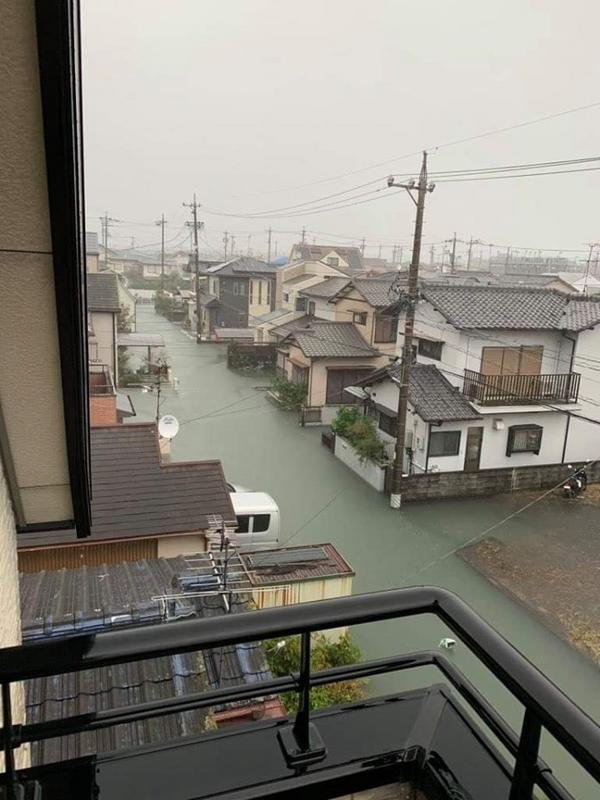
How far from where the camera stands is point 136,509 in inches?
150

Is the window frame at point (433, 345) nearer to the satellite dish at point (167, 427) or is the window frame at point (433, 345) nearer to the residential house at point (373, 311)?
the residential house at point (373, 311)

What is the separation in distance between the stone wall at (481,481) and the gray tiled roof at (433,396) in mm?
603

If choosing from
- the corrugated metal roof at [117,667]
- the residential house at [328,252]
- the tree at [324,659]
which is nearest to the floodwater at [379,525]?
the tree at [324,659]

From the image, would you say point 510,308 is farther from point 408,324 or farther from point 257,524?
point 257,524

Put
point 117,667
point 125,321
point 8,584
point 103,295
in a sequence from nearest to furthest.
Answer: point 8,584, point 117,667, point 103,295, point 125,321

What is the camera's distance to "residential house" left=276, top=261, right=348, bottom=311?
13.5 meters

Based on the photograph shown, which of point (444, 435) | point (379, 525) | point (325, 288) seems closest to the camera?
point (379, 525)

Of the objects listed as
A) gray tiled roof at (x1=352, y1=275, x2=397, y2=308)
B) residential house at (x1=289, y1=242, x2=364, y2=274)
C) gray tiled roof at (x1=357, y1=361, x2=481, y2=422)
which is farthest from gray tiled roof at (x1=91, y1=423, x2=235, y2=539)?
residential house at (x1=289, y1=242, x2=364, y2=274)

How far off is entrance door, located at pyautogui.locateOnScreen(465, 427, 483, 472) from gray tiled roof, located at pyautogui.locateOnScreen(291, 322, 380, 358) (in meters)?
2.87

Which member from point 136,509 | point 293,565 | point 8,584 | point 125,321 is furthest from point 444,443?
point 125,321

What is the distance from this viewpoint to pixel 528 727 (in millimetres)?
449

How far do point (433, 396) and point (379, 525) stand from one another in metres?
1.76

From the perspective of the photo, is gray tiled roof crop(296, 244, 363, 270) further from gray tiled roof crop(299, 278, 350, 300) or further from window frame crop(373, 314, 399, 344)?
window frame crop(373, 314, 399, 344)

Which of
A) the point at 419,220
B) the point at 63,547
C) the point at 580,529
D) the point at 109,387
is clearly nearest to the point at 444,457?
the point at 580,529
